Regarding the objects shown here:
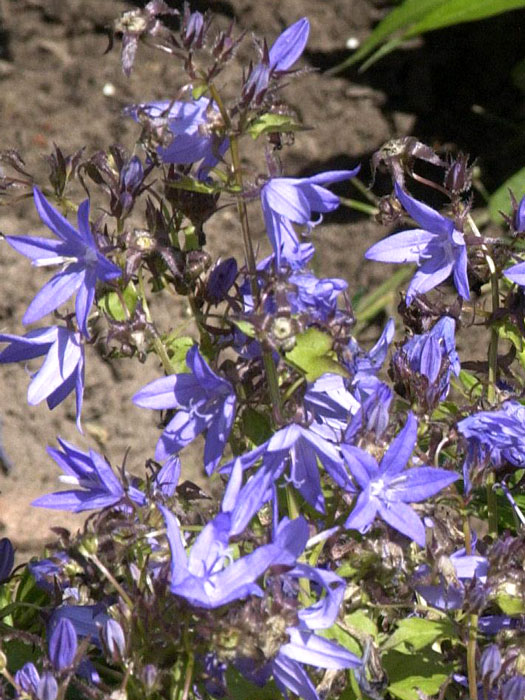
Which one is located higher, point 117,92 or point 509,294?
point 509,294

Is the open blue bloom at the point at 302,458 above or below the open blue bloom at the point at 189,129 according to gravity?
below

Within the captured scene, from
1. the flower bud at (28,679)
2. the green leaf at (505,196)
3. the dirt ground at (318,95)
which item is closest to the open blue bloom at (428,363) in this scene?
the flower bud at (28,679)

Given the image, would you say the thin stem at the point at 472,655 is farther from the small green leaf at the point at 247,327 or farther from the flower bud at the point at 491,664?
the small green leaf at the point at 247,327

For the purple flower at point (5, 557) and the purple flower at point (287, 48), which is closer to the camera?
the purple flower at point (287, 48)

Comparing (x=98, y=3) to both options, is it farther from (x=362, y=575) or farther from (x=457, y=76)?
(x=362, y=575)

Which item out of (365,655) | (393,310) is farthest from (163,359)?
(393,310)

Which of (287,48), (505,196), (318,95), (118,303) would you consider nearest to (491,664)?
(118,303)
